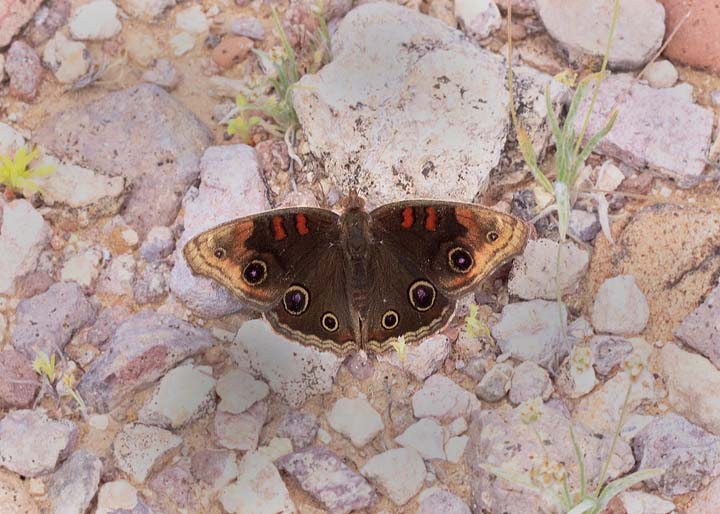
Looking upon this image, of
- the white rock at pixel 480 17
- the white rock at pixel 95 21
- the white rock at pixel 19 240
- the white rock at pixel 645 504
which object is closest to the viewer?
the white rock at pixel 645 504

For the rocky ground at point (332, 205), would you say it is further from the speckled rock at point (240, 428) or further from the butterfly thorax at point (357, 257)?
the butterfly thorax at point (357, 257)

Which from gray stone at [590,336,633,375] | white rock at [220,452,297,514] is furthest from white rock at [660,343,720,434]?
white rock at [220,452,297,514]

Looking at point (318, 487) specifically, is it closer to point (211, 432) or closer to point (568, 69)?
point (211, 432)

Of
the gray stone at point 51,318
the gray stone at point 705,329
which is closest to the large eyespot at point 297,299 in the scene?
the gray stone at point 51,318

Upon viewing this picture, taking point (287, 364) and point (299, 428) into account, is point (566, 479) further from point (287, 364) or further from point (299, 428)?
point (287, 364)

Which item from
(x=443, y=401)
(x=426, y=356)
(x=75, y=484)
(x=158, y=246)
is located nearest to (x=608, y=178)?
(x=426, y=356)

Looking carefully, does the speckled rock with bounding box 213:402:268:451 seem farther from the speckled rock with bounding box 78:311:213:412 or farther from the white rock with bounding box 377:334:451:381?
the white rock with bounding box 377:334:451:381
